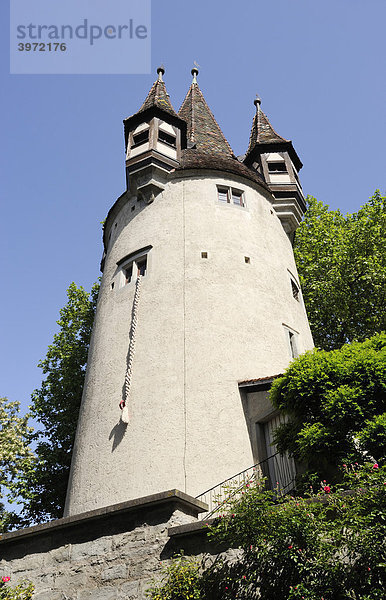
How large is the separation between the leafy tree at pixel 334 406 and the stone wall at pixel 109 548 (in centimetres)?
222

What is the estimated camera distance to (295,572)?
23.6 feet

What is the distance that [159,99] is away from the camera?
68.0 ft

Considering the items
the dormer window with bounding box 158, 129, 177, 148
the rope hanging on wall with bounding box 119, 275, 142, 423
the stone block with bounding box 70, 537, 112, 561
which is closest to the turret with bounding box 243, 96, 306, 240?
the dormer window with bounding box 158, 129, 177, 148

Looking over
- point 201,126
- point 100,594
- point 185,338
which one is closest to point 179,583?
point 100,594

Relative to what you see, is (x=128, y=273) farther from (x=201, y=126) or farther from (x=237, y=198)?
(x=201, y=126)

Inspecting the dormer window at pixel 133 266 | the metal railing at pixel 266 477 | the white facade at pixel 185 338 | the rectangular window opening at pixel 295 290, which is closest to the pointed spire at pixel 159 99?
the white facade at pixel 185 338

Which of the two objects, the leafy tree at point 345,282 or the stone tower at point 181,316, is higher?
the leafy tree at point 345,282

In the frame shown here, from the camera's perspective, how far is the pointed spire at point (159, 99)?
65.6 feet

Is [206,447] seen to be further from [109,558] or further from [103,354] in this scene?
[103,354]

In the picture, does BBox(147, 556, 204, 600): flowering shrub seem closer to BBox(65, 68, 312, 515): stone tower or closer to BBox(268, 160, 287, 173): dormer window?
BBox(65, 68, 312, 515): stone tower

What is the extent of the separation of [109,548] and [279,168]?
1600cm

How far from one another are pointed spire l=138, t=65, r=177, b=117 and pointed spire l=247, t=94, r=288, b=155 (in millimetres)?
3919

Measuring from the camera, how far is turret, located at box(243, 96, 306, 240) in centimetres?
1933

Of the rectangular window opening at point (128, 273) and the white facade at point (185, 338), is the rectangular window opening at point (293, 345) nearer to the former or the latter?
the white facade at point (185, 338)
